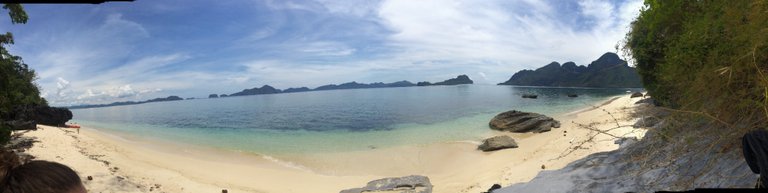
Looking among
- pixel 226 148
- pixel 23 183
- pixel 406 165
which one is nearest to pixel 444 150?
pixel 406 165

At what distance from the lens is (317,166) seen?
2166 cm

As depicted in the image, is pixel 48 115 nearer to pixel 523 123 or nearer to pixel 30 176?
pixel 523 123

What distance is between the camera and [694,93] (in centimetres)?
573

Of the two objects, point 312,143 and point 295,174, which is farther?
point 312,143

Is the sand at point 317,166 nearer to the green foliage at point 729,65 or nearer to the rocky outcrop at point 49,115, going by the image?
the green foliage at point 729,65

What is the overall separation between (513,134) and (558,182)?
21567 millimetres

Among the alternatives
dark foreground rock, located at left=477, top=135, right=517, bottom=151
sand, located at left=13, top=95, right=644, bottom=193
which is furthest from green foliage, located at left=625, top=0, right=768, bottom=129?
dark foreground rock, located at left=477, top=135, right=517, bottom=151

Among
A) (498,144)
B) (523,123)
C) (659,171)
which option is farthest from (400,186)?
(523,123)

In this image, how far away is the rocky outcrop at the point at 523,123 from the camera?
3088 centimetres

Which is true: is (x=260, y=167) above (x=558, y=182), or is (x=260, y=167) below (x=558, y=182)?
below

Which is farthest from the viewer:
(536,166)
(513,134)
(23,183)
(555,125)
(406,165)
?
(555,125)

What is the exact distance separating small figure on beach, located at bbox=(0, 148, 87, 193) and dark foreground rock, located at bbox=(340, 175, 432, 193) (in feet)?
41.4

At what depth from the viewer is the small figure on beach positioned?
4.12 feet

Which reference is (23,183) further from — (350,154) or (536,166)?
(350,154)
